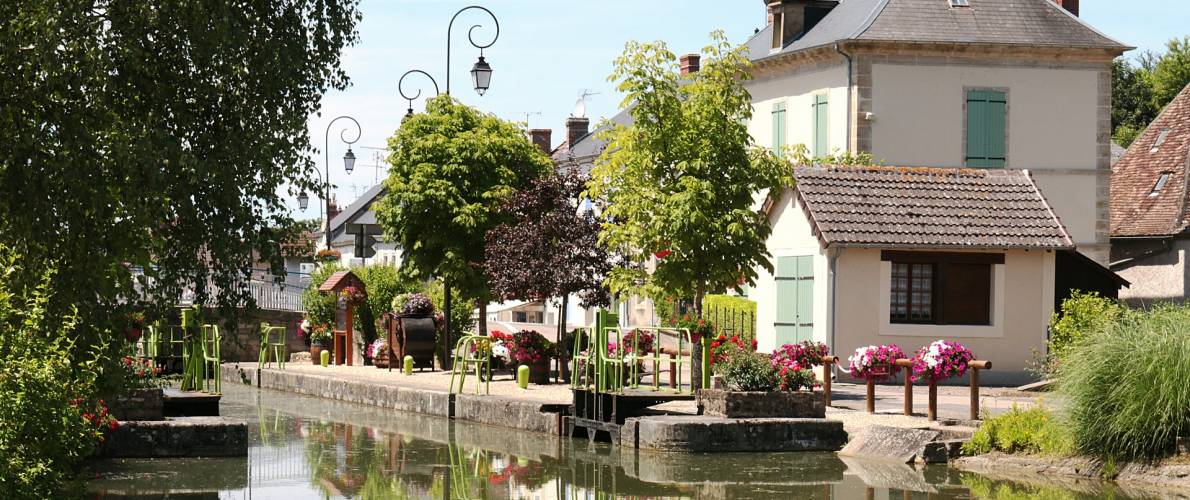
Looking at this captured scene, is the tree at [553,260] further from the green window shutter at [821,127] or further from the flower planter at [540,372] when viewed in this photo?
the green window shutter at [821,127]

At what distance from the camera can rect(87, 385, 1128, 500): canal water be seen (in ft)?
44.8

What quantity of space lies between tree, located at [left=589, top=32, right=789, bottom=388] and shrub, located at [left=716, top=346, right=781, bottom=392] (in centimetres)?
251

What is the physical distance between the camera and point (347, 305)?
3247 centimetres

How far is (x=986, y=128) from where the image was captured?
3547 cm

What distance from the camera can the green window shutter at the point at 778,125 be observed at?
124ft

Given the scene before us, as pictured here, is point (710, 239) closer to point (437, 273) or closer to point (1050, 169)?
point (437, 273)

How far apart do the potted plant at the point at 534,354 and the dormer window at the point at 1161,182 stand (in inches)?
699

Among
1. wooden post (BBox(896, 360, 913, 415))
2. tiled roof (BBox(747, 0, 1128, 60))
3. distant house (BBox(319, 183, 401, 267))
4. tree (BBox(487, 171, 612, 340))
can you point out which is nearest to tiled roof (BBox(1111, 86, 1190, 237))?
tiled roof (BBox(747, 0, 1128, 60))

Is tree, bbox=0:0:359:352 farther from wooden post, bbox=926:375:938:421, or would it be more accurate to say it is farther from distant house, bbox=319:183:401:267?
distant house, bbox=319:183:401:267

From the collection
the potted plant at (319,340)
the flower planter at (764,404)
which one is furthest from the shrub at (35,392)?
the potted plant at (319,340)

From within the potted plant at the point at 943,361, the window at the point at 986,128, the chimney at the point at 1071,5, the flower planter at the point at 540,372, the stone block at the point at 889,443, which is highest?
the chimney at the point at 1071,5

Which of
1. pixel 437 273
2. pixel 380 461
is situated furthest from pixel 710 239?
pixel 437 273

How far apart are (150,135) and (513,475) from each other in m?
5.96

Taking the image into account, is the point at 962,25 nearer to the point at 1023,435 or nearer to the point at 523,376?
the point at 523,376
